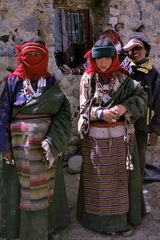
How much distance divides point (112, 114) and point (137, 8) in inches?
111

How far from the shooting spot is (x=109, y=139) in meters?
3.30

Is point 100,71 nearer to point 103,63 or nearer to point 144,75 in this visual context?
point 103,63

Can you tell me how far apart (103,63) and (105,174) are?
0.92m

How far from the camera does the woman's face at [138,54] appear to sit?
3656mm

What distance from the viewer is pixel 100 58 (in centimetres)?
319

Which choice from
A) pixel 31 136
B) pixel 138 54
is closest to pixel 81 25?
pixel 138 54

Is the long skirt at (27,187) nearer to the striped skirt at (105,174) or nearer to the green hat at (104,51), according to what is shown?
the striped skirt at (105,174)

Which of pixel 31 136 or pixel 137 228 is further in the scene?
pixel 137 228

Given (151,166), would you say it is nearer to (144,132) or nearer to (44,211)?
(144,132)

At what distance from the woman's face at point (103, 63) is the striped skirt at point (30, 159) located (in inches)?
24.2

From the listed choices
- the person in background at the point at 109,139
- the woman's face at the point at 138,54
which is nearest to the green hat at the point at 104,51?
the person in background at the point at 109,139

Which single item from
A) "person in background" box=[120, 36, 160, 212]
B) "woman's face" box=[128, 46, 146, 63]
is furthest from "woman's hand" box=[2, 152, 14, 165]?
"woman's face" box=[128, 46, 146, 63]

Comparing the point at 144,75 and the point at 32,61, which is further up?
the point at 32,61

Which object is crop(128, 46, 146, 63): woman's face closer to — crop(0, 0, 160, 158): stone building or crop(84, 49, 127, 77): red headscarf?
crop(84, 49, 127, 77): red headscarf
